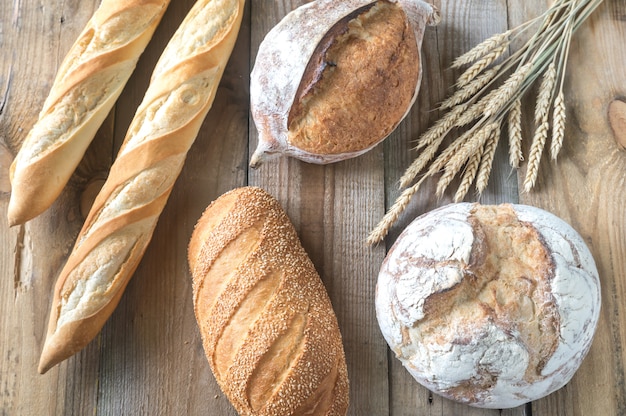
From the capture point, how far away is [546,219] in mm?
1464

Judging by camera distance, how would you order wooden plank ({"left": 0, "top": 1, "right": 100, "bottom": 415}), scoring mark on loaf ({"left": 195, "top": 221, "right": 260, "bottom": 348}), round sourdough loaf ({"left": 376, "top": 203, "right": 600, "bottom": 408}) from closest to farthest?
1. round sourdough loaf ({"left": 376, "top": 203, "right": 600, "bottom": 408})
2. scoring mark on loaf ({"left": 195, "top": 221, "right": 260, "bottom": 348})
3. wooden plank ({"left": 0, "top": 1, "right": 100, "bottom": 415})

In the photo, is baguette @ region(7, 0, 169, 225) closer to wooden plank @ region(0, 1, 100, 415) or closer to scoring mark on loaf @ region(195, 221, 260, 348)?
wooden plank @ region(0, 1, 100, 415)

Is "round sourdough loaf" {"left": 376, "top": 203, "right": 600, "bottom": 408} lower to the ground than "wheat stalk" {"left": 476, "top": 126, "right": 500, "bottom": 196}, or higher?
lower

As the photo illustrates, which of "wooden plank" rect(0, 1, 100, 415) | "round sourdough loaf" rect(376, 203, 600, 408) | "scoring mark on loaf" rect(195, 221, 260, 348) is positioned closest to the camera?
"round sourdough loaf" rect(376, 203, 600, 408)

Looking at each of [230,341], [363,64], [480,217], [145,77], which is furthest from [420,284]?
[145,77]

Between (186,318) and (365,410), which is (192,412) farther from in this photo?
(365,410)

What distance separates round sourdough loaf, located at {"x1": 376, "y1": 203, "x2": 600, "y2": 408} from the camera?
135 centimetres

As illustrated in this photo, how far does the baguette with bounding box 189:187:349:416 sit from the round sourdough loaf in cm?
20

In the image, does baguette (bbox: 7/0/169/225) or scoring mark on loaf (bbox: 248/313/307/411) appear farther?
baguette (bbox: 7/0/169/225)

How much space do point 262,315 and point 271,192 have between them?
16.4 inches

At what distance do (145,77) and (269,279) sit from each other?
0.76 metres

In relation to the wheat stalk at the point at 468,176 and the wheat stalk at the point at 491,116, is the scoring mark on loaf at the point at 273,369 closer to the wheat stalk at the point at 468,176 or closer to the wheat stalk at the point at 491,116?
the wheat stalk at the point at 491,116

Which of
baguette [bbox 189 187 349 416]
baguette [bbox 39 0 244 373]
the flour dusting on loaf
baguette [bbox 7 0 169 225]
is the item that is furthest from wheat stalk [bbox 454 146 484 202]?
baguette [bbox 7 0 169 225]

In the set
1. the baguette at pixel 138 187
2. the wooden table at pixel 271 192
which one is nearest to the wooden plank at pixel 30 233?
the wooden table at pixel 271 192
